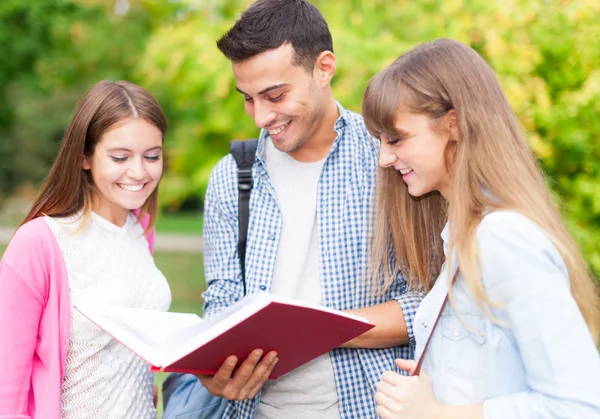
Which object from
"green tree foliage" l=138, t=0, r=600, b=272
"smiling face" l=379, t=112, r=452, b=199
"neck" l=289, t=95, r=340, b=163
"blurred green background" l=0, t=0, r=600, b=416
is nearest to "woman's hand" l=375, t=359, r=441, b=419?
"smiling face" l=379, t=112, r=452, b=199

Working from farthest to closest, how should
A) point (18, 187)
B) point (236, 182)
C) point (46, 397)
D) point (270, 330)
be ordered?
point (18, 187) → point (236, 182) → point (46, 397) → point (270, 330)

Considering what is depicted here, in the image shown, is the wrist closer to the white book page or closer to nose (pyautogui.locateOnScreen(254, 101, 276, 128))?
the white book page

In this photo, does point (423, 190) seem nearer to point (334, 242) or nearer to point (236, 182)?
point (334, 242)

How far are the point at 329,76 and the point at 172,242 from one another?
1724 centimetres

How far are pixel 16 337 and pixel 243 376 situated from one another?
2.46 feet

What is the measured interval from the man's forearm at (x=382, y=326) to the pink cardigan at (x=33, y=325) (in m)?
1.04

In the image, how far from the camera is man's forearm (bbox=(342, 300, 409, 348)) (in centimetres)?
263

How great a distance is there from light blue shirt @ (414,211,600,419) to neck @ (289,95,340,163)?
1170mm

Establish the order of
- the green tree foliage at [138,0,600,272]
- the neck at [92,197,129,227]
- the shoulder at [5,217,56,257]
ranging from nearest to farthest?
the shoulder at [5,217,56,257] → the neck at [92,197,129,227] → the green tree foliage at [138,0,600,272]

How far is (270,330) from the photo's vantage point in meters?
2.13

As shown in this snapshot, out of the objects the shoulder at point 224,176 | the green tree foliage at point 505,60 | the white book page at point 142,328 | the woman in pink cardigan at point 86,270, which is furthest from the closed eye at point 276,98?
the green tree foliage at point 505,60

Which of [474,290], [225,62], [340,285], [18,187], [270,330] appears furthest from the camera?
[18,187]

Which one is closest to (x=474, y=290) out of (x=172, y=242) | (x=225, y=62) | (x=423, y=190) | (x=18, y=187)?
(x=423, y=190)

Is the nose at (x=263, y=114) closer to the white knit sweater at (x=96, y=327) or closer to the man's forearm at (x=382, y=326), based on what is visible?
the white knit sweater at (x=96, y=327)
